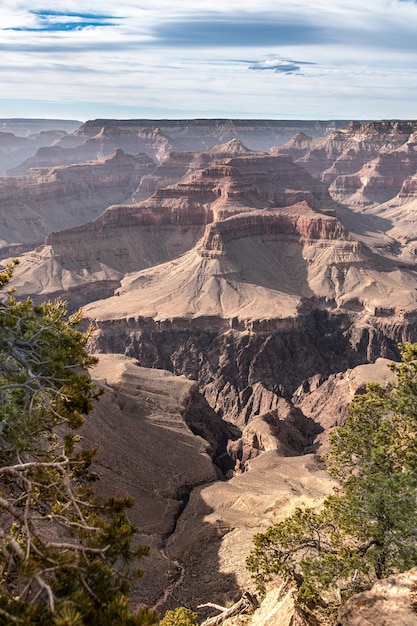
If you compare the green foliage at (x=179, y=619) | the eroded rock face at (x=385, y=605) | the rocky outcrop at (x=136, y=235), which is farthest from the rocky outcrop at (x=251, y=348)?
the eroded rock face at (x=385, y=605)

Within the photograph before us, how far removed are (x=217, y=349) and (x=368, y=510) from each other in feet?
305

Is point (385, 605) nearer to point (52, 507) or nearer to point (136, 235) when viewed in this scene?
point (52, 507)

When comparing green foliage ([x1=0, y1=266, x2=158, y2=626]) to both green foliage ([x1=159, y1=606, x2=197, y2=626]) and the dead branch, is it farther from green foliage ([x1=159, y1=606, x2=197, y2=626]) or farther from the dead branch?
the dead branch

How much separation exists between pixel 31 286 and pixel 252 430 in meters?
96.6

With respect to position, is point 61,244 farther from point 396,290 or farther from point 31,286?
point 396,290

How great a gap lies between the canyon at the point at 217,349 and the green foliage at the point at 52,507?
25.7 meters

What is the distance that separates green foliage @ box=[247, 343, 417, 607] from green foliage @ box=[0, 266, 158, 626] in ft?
30.1

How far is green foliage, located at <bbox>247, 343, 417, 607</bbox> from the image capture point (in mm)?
20109

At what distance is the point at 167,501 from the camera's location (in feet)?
172

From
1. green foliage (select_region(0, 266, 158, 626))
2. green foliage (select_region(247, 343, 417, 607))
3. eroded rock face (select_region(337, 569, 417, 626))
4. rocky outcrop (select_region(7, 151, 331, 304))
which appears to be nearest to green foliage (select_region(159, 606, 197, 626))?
green foliage (select_region(247, 343, 417, 607))

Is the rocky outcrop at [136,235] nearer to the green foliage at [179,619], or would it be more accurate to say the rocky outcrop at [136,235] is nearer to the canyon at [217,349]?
the canyon at [217,349]

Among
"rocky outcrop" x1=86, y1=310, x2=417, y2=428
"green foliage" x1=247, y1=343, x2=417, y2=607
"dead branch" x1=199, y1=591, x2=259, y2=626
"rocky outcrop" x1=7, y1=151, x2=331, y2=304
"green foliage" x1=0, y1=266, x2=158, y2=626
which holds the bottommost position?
"rocky outcrop" x1=86, y1=310, x2=417, y2=428

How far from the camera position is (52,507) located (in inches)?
574

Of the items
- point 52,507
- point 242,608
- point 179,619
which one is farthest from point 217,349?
point 52,507
